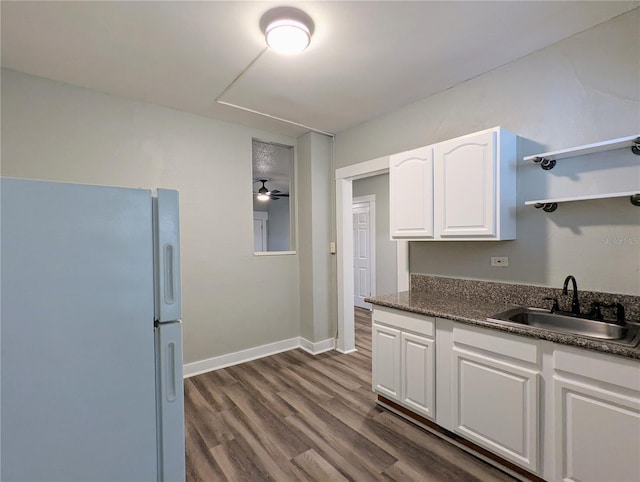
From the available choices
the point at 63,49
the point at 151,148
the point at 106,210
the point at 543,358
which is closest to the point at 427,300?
the point at 543,358

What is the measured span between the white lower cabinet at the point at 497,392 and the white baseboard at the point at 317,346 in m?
1.94

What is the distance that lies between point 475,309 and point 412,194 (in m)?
0.96

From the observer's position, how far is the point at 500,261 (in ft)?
7.60

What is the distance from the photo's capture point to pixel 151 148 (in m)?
2.92

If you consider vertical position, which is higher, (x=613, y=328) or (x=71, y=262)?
(x=71, y=262)

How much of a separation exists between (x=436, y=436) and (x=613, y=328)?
Answer: 124 centimetres

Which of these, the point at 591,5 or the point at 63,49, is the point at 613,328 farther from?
the point at 63,49

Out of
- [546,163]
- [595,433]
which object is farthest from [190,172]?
[595,433]

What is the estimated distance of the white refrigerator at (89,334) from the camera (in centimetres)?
92

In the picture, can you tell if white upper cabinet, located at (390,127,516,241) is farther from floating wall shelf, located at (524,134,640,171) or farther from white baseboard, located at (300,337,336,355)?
white baseboard, located at (300,337,336,355)

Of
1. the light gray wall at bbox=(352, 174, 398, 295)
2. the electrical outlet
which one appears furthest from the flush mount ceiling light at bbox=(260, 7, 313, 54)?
the light gray wall at bbox=(352, 174, 398, 295)

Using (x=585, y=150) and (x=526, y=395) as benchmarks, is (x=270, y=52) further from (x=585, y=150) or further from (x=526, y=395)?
(x=526, y=395)

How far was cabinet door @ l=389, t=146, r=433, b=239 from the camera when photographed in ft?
7.79

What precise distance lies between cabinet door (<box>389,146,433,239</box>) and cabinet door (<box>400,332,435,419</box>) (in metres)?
0.79
